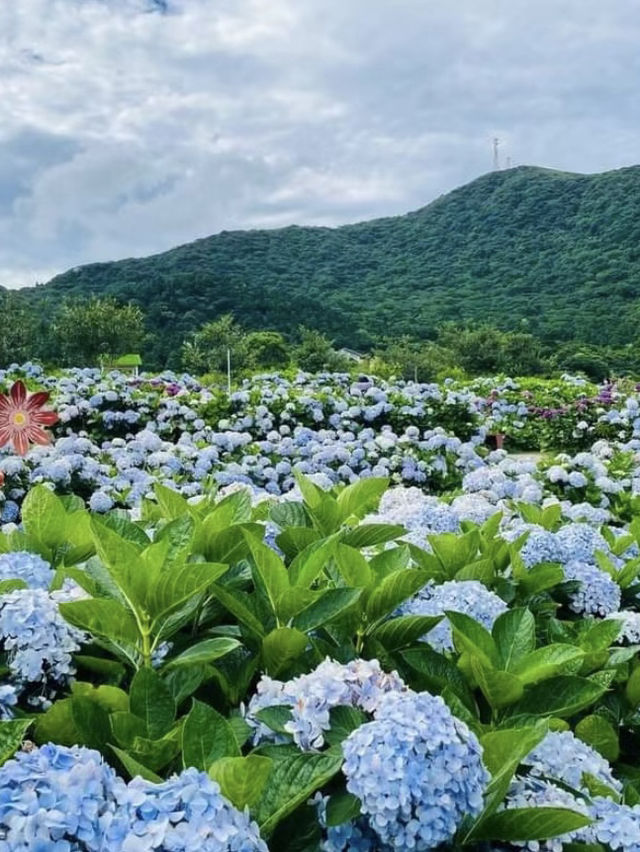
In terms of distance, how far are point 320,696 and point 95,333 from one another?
105 ft

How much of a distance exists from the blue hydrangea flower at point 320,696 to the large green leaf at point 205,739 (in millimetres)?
111

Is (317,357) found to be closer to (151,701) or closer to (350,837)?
(151,701)

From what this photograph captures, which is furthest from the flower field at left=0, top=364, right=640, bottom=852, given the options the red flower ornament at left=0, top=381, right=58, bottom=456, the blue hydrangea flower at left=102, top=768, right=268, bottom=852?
the red flower ornament at left=0, top=381, right=58, bottom=456

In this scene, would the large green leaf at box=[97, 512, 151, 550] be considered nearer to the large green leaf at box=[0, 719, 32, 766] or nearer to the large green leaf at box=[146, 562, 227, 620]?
the large green leaf at box=[146, 562, 227, 620]

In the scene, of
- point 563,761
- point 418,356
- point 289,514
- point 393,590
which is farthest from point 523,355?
point 563,761

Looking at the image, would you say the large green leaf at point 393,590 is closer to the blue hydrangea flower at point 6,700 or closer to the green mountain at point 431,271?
the blue hydrangea flower at point 6,700

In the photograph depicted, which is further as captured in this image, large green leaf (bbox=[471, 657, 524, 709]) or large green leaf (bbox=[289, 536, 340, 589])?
large green leaf (bbox=[289, 536, 340, 589])

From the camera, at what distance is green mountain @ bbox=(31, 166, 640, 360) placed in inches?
1631

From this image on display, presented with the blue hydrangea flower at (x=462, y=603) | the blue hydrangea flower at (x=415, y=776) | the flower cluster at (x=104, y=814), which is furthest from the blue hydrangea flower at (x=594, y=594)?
the flower cluster at (x=104, y=814)

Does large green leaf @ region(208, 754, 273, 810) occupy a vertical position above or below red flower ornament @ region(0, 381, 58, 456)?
below

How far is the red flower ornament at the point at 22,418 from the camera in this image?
411 centimetres

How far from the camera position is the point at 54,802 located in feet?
2.46

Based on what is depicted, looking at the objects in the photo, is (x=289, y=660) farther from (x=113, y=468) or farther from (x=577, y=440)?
(x=577, y=440)

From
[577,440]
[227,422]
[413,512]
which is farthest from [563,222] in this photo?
[413,512]
